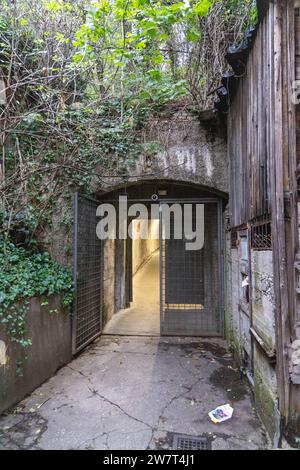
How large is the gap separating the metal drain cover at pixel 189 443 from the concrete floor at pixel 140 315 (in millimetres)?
2659

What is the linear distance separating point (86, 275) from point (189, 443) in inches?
104

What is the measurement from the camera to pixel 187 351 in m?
4.12

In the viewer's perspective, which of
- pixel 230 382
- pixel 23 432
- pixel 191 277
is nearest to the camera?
pixel 23 432

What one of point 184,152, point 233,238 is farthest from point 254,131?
point 184,152

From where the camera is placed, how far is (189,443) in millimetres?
2150

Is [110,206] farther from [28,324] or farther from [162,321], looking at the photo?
[28,324]

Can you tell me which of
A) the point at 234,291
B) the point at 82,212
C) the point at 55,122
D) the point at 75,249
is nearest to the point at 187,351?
the point at 234,291

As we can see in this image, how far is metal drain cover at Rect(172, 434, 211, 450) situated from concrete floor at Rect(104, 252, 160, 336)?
2.66 metres

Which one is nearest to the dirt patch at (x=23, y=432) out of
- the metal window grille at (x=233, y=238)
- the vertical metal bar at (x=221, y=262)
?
the metal window grille at (x=233, y=238)

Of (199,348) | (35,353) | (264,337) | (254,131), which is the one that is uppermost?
(254,131)

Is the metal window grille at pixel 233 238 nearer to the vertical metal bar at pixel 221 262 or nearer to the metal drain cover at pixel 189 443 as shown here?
the vertical metal bar at pixel 221 262

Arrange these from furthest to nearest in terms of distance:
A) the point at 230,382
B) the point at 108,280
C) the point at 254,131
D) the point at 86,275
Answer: the point at 108,280
the point at 86,275
the point at 230,382
the point at 254,131

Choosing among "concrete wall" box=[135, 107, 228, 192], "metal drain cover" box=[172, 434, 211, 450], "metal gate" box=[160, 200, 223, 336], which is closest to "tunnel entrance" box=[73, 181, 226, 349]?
"metal gate" box=[160, 200, 223, 336]

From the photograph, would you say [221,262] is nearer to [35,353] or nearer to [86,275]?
[86,275]
